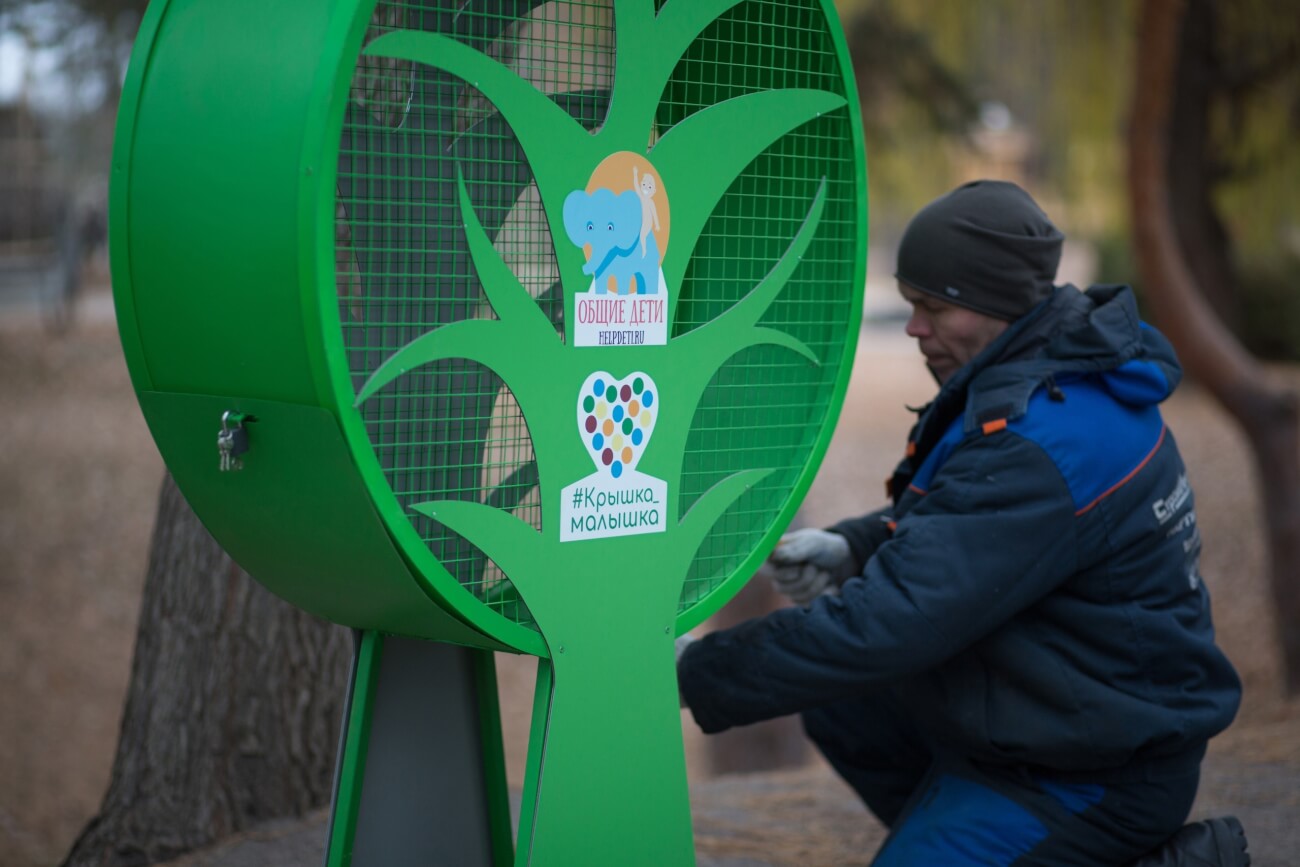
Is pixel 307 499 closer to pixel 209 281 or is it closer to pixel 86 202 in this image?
pixel 209 281

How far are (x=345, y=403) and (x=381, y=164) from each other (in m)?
0.35

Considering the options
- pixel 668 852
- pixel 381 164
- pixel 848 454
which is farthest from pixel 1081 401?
pixel 848 454

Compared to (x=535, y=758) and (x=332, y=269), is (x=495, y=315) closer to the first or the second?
(x=332, y=269)

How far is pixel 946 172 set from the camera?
854cm

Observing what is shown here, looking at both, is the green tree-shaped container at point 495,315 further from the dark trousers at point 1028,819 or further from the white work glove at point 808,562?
the dark trousers at point 1028,819

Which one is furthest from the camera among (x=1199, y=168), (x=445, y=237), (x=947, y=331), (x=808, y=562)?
(x=1199, y=168)

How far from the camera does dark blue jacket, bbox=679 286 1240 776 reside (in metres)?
2.25

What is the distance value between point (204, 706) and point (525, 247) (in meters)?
1.87

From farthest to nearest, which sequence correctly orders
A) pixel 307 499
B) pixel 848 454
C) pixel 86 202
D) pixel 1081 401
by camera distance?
pixel 86 202 → pixel 848 454 → pixel 1081 401 → pixel 307 499

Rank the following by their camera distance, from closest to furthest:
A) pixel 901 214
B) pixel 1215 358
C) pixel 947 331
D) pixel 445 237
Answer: pixel 445 237
pixel 947 331
pixel 1215 358
pixel 901 214

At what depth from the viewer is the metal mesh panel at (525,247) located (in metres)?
1.83

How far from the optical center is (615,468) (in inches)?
79.7

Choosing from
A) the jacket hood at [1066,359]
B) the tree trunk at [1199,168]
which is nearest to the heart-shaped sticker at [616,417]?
the jacket hood at [1066,359]

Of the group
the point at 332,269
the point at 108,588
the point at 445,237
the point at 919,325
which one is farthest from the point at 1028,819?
the point at 108,588
